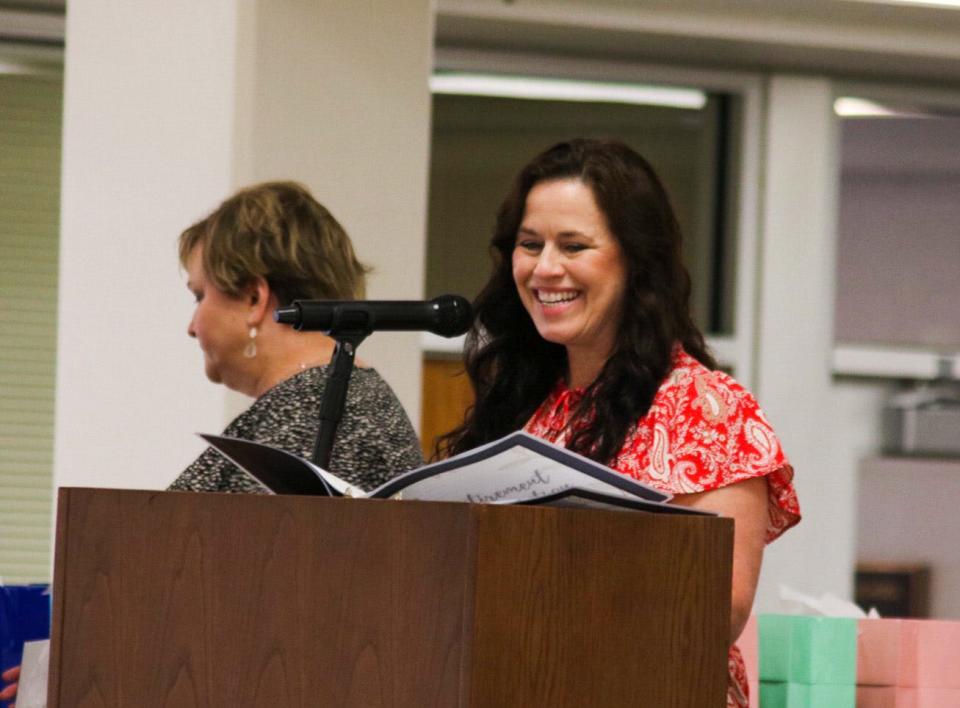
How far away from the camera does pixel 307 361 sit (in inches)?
83.7

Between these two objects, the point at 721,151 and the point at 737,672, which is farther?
the point at 721,151

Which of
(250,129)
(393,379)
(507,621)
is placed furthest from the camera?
(393,379)

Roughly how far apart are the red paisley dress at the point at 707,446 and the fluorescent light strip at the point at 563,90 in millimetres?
3238

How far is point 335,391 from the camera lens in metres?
1.58

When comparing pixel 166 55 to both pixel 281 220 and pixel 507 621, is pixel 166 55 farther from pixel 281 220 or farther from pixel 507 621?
pixel 507 621

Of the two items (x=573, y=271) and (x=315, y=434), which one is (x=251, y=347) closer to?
(x=315, y=434)

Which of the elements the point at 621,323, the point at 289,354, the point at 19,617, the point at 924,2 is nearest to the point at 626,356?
the point at 621,323

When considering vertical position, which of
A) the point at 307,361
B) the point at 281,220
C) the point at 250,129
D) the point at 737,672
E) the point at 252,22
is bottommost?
the point at 737,672

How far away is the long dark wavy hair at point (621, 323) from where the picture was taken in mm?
1783

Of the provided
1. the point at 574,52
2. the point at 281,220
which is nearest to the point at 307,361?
the point at 281,220

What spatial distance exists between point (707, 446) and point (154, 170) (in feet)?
5.38

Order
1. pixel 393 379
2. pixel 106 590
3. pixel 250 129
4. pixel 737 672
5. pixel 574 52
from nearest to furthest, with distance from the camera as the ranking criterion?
pixel 106 590, pixel 737 672, pixel 250 129, pixel 393 379, pixel 574 52

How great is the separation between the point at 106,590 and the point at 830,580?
4003 mm

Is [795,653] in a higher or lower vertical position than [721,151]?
lower
